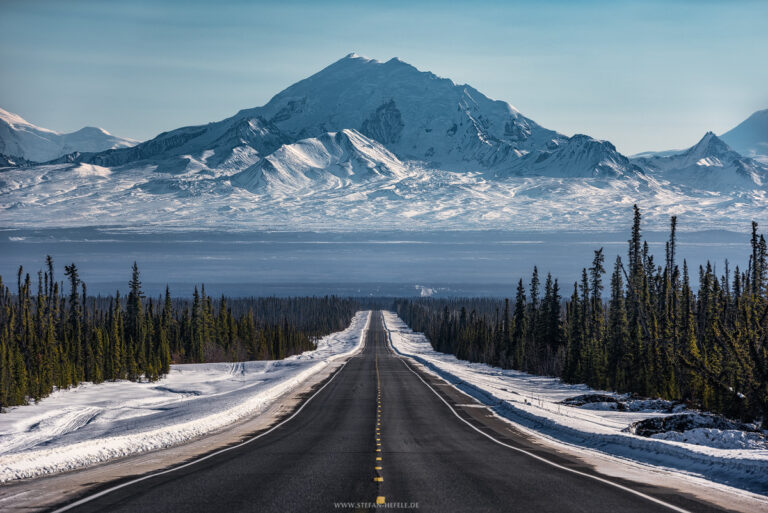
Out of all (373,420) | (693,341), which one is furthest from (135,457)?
(693,341)

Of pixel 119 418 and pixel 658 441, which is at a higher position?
pixel 658 441

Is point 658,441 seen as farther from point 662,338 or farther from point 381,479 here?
point 662,338

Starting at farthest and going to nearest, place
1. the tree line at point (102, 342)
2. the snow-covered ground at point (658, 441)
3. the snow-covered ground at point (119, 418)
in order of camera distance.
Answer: the tree line at point (102, 342), the snow-covered ground at point (119, 418), the snow-covered ground at point (658, 441)

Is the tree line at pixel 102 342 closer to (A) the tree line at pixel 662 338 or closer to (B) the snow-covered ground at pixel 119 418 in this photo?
(B) the snow-covered ground at pixel 119 418

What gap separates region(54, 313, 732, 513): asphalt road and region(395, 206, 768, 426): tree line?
13.5 metres

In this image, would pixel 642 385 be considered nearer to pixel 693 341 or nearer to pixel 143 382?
pixel 693 341

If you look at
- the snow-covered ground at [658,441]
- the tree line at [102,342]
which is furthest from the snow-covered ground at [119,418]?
the snow-covered ground at [658,441]

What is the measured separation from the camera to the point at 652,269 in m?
94.9

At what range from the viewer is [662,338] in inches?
2462

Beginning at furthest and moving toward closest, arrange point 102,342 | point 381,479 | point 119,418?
point 102,342 < point 119,418 < point 381,479

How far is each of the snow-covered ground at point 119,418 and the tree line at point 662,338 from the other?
22749mm

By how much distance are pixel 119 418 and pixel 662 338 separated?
4136 centimetres

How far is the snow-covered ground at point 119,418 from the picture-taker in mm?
22406

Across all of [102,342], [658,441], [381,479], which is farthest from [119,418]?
[102,342]
